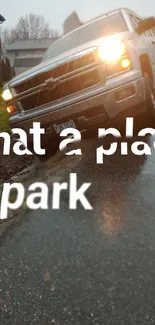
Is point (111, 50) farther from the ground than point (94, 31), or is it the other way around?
point (94, 31)

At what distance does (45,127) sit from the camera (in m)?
5.68

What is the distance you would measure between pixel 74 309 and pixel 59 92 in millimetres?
3894

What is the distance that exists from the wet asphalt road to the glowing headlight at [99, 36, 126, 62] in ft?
6.88

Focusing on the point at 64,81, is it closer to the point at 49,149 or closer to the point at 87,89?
the point at 87,89

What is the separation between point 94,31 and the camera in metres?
6.64

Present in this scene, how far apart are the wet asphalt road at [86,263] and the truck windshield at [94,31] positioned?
3.58m

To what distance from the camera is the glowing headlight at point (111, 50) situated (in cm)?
516

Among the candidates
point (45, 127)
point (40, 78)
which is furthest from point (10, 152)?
point (40, 78)

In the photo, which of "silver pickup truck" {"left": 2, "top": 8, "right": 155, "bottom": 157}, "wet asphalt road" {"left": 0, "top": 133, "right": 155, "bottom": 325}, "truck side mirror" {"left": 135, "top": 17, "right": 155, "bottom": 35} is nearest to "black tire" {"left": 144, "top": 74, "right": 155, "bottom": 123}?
"silver pickup truck" {"left": 2, "top": 8, "right": 155, "bottom": 157}

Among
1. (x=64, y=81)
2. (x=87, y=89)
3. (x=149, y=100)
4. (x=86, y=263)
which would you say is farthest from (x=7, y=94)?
(x=86, y=263)

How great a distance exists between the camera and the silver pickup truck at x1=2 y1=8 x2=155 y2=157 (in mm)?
5164

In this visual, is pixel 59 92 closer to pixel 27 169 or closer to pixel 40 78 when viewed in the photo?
pixel 40 78

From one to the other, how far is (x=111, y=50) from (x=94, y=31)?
1683 mm

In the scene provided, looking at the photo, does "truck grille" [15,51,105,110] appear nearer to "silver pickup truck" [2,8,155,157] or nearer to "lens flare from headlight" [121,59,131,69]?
"silver pickup truck" [2,8,155,157]
